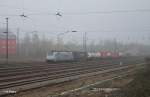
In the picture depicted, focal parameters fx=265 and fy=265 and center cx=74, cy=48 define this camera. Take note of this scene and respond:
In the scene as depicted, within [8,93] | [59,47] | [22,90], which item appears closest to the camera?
[8,93]

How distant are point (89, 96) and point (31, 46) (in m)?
78.2

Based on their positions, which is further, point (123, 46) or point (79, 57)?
point (123, 46)

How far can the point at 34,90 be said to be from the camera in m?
16.6

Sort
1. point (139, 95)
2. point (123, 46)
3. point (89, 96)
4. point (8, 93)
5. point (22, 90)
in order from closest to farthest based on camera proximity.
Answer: point (139, 95) < point (89, 96) < point (8, 93) < point (22, 90) < point (123, 46)

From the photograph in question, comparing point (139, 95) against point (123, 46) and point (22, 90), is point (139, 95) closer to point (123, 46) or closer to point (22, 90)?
point (22, 90)

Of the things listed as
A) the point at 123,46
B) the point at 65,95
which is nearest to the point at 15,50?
the point at 123,46

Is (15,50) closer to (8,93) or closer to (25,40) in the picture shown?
(25,40)

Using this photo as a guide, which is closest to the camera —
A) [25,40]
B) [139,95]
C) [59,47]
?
[139,95]

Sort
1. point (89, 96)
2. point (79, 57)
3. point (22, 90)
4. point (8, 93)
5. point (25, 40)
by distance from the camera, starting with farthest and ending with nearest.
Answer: point (25, 40) < point (79, 57) < point (22, 90) < point (8, 93) < point (89, 96)

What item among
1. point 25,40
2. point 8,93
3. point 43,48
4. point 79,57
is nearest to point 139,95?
point 8,93

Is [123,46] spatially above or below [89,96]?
above

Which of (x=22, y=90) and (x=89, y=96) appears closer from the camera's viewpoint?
(x=89, y=96)

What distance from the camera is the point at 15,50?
85.6 m

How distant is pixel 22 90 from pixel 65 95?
3878 mm
